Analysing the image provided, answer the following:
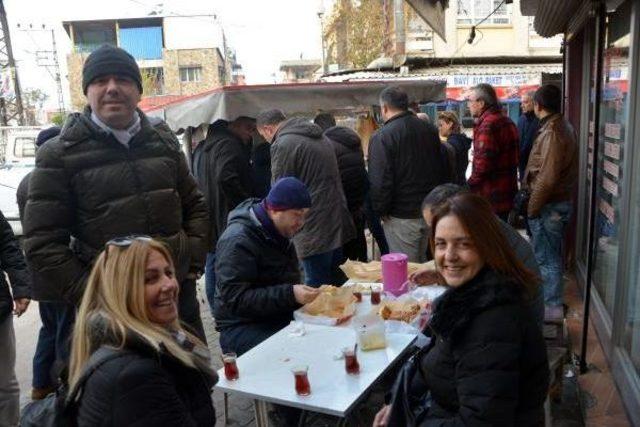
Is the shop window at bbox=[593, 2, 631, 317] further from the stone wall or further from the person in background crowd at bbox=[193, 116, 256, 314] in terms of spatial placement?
the stone wall

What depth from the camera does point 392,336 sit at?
9.00ft

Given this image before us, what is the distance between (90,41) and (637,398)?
46.5m

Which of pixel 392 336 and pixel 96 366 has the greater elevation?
pixel 96 366

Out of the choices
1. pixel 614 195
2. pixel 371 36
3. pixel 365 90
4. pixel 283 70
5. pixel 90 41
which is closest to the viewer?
pixel 614 195

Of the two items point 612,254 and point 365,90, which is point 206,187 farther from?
point 612,254

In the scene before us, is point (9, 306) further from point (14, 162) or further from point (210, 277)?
point (14, 162)

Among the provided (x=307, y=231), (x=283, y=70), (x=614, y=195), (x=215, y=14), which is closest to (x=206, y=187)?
(x=307, y=231)

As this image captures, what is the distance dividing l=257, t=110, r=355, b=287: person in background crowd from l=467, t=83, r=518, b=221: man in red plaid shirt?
4.49 feet

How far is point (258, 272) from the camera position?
3.12m

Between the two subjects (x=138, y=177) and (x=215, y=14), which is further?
(x=215, y=14)

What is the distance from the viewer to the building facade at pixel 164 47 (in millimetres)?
40719

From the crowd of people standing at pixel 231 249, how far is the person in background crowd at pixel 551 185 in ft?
0.04

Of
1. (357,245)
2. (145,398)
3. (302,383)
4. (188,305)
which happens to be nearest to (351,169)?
(357,245)

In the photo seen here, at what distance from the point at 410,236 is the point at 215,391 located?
6.58 feet
